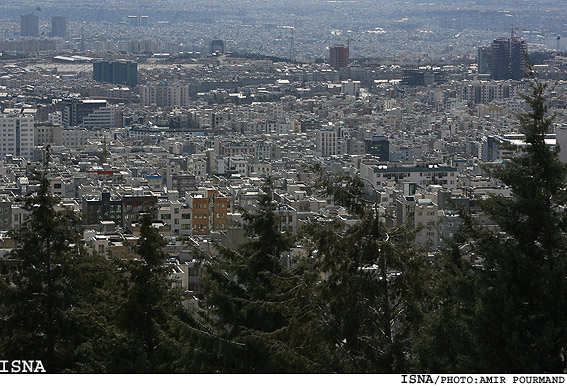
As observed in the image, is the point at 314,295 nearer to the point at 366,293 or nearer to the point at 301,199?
the point at 366,293

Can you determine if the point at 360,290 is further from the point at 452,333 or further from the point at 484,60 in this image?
the point at 484,60

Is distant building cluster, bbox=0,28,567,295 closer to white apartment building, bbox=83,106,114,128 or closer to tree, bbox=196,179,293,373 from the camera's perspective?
white apartment building, bbox=83,106,114,128

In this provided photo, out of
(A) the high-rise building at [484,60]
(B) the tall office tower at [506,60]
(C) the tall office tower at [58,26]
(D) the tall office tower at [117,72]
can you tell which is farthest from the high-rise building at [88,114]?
(C) the tall office tower at [58,26]

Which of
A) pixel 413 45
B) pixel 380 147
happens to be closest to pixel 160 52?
pixel 413 45

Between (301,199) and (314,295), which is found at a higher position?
(314,295)

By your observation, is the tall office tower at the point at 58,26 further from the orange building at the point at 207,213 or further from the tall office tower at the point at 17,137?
the orange building at the point at 207,213
